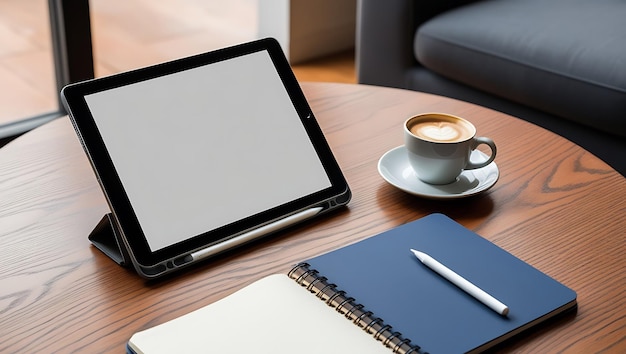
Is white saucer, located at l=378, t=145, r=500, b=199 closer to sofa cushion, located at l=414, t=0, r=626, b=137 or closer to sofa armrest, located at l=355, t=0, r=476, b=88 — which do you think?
sofa cushion, located at l=414, t=0, r=626, b=137

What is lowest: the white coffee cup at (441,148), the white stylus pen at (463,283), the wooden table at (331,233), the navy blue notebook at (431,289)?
the wooden table at (331,233)

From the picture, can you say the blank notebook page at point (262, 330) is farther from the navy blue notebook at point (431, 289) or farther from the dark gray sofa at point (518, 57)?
the dark gray sofa at point (518, 57)

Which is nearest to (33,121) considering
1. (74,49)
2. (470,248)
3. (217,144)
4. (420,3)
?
(74,49)

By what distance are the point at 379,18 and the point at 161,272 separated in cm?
120

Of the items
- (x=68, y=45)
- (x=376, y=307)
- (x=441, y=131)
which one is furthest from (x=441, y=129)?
(x=68, y=45)

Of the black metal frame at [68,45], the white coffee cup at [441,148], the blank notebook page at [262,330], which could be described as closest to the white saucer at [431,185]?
the white coffee cup at [441,148]

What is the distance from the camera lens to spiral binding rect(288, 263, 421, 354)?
26.4 inches

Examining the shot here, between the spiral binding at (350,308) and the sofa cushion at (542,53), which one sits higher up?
the spiral binding at (350,308)

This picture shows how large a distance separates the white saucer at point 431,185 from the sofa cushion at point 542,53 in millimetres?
664

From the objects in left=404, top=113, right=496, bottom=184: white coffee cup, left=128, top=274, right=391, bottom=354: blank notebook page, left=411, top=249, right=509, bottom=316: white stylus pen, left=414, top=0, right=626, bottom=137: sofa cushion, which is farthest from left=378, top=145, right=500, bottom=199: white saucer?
left=414, top=0, right=626, bottom=137: sofa cushion

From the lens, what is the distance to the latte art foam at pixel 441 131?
0.95m

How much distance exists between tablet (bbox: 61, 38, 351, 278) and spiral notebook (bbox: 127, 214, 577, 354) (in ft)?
0.32

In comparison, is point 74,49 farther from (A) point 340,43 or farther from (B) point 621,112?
(B) point 621,112

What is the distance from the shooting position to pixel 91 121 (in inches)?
31.2
